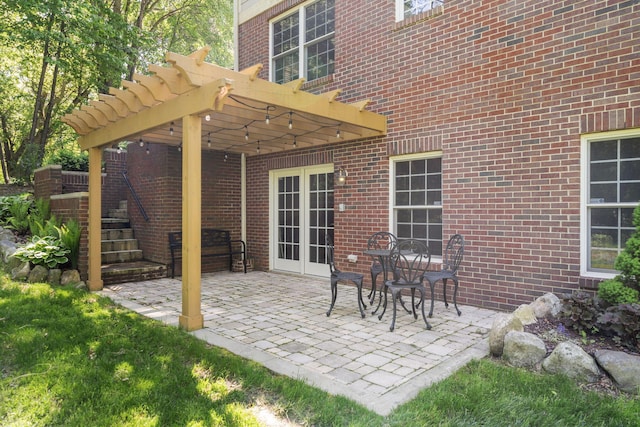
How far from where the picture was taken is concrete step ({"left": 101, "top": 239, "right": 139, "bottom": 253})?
758 centimetres

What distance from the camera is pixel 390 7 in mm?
5992

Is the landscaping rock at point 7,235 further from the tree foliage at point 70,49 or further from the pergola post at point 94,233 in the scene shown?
the tree foliage at point 70,49

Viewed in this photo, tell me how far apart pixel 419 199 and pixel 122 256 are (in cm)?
568

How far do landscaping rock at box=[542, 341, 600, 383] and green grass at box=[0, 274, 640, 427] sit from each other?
0.38ft

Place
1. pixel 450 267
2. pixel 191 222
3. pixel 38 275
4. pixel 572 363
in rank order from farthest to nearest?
pixel 38 275 → pixel 450 267 → pixel 191 222 → pixel 572 363

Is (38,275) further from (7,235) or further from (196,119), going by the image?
(196,119)

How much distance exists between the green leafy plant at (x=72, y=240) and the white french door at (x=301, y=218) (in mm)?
3421

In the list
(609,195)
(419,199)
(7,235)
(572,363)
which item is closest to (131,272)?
(7,235)

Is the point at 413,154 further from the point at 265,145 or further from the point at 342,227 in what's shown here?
the point at 265,145

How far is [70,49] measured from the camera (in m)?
9.84

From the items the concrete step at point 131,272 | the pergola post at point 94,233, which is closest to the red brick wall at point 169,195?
the concrete step at point 131,272

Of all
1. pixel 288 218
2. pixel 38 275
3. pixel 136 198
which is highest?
pixel 136 198

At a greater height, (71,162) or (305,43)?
(305,43)

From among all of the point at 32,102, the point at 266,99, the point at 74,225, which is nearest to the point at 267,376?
the point at 266,99
